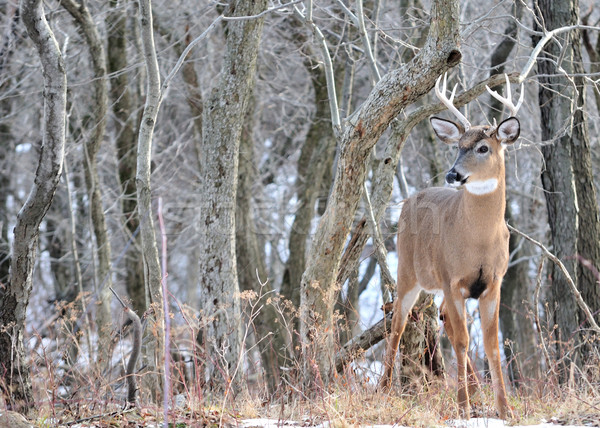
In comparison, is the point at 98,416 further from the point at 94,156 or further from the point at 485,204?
the point at 94,156

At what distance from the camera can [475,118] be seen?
15141mm

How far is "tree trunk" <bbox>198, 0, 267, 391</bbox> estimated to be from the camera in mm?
7246

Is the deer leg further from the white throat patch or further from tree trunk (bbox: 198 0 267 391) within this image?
tree trunk (bbox: 198 0 267 391)

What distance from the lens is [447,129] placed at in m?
6.17

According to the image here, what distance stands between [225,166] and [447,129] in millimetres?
2219

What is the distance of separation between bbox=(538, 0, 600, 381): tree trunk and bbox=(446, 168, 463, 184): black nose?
3.03 metres

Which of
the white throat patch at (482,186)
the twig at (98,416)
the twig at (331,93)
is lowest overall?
the twig at (98,416)

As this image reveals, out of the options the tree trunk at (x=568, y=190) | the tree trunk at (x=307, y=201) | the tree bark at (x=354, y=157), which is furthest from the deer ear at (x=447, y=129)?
the tree trunk at (x=307, y=201)

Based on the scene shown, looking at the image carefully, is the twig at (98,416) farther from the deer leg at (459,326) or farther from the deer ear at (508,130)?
the deer ear at (508,130)

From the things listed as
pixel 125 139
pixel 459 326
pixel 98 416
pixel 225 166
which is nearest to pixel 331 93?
pixel 225 166

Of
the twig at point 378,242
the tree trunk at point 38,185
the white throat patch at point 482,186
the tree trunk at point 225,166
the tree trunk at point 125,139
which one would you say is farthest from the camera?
the tree trunk at point 125,139

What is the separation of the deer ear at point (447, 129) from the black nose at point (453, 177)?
2.01ft

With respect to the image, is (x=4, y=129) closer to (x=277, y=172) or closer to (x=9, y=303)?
(x=277, y=172)

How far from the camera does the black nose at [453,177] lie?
5543 millimetres
